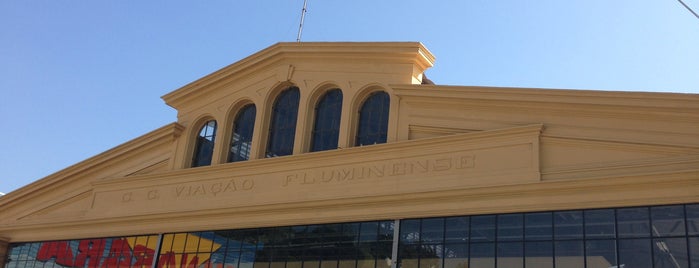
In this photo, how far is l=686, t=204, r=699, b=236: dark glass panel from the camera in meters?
18.0

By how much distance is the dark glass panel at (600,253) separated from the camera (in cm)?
1872

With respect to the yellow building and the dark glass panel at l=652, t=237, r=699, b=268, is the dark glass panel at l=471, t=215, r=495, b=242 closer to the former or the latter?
the yellow building

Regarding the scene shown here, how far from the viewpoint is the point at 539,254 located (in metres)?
19.7

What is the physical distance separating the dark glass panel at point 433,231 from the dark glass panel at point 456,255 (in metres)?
0.42

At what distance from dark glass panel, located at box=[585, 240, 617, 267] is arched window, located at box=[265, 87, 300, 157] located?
36.2ft

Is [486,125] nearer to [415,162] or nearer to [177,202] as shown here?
[415,162]

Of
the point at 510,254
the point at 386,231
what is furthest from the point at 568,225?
the point at 386,231

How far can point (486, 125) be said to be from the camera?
22203 mm

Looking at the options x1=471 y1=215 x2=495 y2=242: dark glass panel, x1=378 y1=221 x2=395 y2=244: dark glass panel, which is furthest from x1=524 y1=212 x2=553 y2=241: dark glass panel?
x1=378 y1=221 x2=395 y2=244: dark glass panel

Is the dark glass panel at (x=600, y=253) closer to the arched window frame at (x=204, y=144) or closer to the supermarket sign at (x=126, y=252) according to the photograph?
the supermarket sign at (x=126, y=252)

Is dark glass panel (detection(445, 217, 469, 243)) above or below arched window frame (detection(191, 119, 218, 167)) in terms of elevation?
below

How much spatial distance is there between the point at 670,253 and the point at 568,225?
8.36 feet

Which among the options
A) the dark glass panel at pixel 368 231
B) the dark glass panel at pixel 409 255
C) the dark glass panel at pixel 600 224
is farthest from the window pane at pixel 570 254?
the dark glass panel at pixel 368 231

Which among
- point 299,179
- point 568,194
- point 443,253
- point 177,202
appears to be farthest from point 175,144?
point 568,194
